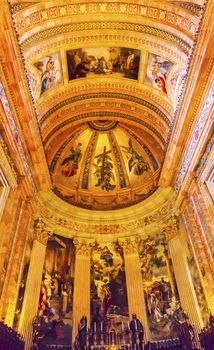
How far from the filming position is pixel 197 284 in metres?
9.93

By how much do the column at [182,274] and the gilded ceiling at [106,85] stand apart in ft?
9.02

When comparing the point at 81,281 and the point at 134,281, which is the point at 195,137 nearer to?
the point at 134,281

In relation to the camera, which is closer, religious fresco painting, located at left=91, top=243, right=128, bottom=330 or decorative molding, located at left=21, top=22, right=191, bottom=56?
decorative molding, located at left=21, top=22, right=191, bottom=56

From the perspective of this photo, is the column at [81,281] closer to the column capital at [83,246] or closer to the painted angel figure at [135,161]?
the column capital at [83,246]

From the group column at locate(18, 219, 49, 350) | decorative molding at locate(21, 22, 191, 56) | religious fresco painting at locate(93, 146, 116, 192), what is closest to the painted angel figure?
religious fresco painting at locate(93, 146, 116, 192)

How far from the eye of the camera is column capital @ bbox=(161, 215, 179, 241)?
12078mm

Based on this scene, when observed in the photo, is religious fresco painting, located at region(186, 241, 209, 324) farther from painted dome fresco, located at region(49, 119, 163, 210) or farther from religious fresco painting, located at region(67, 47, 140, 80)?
religious fresco painting, located at region(67, 47, 140, 80)

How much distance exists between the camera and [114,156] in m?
17.0

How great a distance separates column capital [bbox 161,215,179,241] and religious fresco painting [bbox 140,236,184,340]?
0.62m

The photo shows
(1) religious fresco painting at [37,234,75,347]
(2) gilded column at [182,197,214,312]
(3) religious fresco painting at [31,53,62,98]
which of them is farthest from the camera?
(3) religious fresco painting at [31,53,62,98]

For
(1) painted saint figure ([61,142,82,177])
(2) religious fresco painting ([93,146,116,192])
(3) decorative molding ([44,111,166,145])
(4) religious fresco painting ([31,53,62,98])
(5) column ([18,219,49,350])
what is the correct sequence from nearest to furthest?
(5) column ([18,219,49,350]), (4) religious fresco painting ([31,53,62,98]), (3) decorative molding ([44,111,166,145]), (1) painted saint figure ([61,142,82,177]), (2) religious fresco painting ([93,146,116,192])

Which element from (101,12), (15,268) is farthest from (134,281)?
(101,12)

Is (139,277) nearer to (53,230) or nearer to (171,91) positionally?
(53,230)

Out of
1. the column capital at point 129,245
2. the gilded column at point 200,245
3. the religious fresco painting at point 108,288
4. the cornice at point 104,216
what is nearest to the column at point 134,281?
the column capital at point 129,245
